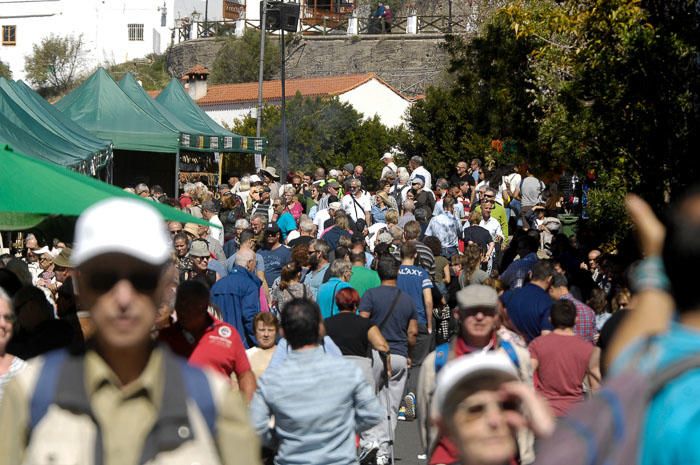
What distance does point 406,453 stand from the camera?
37.4ft

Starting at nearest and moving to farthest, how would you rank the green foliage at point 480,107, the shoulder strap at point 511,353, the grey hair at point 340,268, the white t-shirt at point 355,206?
the shoulder strap at point 511,353 < the grey hair at point 340,268 < the green foliage at point 480,107 < the white t-shirt at point 355,206

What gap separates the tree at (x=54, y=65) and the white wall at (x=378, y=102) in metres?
Result: 30.7

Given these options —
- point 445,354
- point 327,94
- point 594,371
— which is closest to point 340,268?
point 594,371

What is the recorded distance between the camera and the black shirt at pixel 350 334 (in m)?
9.58

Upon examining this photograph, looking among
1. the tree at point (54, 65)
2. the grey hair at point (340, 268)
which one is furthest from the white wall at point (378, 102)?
the grey hair at point (340, 268)

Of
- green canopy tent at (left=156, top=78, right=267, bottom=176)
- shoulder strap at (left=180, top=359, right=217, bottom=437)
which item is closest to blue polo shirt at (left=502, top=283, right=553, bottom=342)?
shoulder strap at (left=180, top=359, right=217, bottom=437)

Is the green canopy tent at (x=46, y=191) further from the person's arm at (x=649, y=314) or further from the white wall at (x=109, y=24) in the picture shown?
the white wall at (x=109, y=24)

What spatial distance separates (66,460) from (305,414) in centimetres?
398

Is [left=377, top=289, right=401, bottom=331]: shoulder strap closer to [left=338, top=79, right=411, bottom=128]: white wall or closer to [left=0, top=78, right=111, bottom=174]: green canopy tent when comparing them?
[left=0, top=78, right=111, bottom=174]: green canopy tent

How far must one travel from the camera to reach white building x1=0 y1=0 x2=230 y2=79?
8531 cm

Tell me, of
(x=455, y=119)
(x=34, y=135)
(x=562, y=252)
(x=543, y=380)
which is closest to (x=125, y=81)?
(x=455, y=119)

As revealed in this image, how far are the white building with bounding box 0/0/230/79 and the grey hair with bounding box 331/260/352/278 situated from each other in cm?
7452

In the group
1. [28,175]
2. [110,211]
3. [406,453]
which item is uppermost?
[110,211]

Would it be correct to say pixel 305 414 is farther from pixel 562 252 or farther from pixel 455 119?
pixel 455 119
